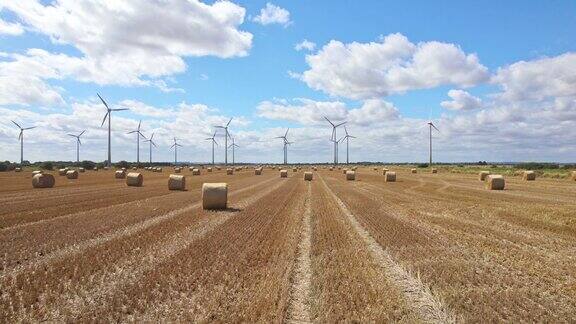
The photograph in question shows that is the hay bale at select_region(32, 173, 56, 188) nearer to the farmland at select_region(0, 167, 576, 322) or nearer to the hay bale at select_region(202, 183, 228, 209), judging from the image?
the farmland at select_region(0, 167, 576, 322)

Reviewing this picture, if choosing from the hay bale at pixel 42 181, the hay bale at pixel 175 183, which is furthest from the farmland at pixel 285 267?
the hay bale at pixel 42 181

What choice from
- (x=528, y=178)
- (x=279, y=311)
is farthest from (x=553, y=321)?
(x=528, y=178)

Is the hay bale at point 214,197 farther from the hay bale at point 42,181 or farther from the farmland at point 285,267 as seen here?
the hay bale at point 42,181

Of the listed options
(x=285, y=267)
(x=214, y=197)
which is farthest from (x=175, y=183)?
(x=285, y=267)

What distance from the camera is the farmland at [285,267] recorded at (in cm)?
841

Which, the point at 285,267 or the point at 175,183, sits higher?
the point at 175,183

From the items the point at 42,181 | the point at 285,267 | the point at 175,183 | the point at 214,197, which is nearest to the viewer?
the point at 285,267

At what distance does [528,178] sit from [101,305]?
193 ft

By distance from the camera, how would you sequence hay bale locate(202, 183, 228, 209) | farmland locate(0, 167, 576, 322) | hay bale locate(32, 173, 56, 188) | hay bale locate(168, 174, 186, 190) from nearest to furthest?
1. farmland locate(0, 167, 576, 322)
2. hay bale locate(202, 183, 228, 209)
3. hay bale locate(168, 174, 186, 190)
4. hay bale locate(32, 173, 56, 188)

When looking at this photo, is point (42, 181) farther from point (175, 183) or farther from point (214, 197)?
point (214, 197)

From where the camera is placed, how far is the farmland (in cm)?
841

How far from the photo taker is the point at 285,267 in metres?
11.4

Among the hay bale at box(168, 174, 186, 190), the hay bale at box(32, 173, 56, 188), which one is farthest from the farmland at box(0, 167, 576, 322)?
the hay bale at box(32, 173, 56, 188)

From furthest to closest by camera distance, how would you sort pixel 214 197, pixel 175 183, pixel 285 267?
pixel 175 183
pixel 214 197
pixel 285 267
